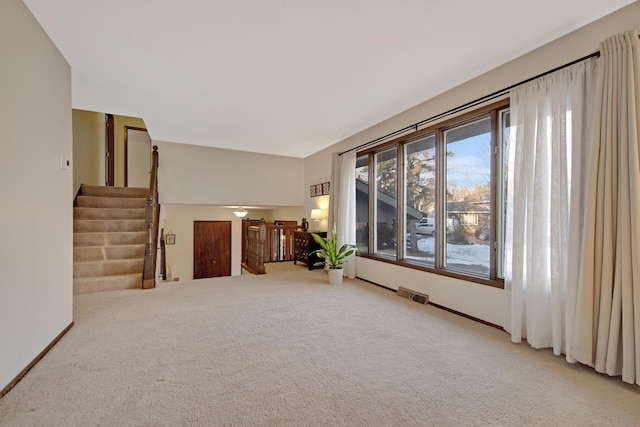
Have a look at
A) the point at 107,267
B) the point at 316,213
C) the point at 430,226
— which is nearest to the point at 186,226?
the point at 107,267

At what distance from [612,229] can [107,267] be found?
19.2 ft

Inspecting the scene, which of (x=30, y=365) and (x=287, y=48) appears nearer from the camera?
(x=30, y=365)

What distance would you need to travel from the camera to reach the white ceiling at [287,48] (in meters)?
2.04

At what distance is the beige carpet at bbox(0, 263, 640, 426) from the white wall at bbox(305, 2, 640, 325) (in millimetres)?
265

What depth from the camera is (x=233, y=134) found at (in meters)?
5.16

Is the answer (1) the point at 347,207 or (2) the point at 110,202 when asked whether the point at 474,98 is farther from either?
(2) the point at 110,202

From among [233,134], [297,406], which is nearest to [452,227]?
[297,406]

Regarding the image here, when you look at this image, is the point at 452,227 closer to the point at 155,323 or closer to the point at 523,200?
the point at 523,200

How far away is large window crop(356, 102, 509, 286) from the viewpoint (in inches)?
116

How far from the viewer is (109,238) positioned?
4.63m

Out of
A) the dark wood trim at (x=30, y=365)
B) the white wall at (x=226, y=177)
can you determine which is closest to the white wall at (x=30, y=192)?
the dark wood trim at (x=30, y=365)

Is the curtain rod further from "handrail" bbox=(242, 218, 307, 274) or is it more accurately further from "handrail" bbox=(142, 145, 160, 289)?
"handrail" bbox=(142, 145, 160, 289)

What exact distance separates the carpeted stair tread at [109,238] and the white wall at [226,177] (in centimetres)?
107

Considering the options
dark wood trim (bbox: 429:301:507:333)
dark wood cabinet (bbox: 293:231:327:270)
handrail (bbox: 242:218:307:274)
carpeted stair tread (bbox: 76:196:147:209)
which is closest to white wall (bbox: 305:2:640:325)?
dark wood trim (bbox: 429:301:507:333)
